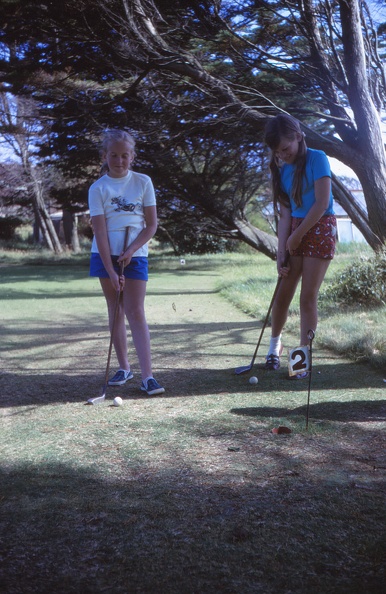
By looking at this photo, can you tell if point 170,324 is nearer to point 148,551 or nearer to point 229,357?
point 229,357

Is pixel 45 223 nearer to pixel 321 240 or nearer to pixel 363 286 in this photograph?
pixel 363 286

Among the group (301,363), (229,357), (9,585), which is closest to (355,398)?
(301,363)

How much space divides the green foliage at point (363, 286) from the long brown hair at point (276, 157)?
3571 millimetres

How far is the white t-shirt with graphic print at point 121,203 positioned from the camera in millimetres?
4480

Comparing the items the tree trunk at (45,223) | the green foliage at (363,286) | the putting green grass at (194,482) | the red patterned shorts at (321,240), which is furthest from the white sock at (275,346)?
the tree trunk at (45,223)

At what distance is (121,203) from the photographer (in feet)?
14.8

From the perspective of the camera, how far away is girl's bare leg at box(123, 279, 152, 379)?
4590mm

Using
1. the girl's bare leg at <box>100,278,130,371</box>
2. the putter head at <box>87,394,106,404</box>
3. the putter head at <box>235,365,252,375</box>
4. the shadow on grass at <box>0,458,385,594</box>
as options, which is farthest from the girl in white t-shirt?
the shadow on grass at <box>0,458,385,594</box>

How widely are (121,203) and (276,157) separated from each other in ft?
4.11

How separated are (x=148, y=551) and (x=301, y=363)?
195 centimetres

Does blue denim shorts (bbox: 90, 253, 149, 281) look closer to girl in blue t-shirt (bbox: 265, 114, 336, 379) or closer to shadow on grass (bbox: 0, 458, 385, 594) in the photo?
girl in blue t-shirt (bbox: 265, 114, 336, 379)

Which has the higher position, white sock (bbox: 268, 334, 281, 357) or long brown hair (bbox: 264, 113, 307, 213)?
long brown hair (bbox: 264, 113, 307, 213)

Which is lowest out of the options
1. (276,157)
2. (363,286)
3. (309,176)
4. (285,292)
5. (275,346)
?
(275,346)

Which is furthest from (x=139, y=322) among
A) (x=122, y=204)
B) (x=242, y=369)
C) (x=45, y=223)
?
(x=45, y=223)
